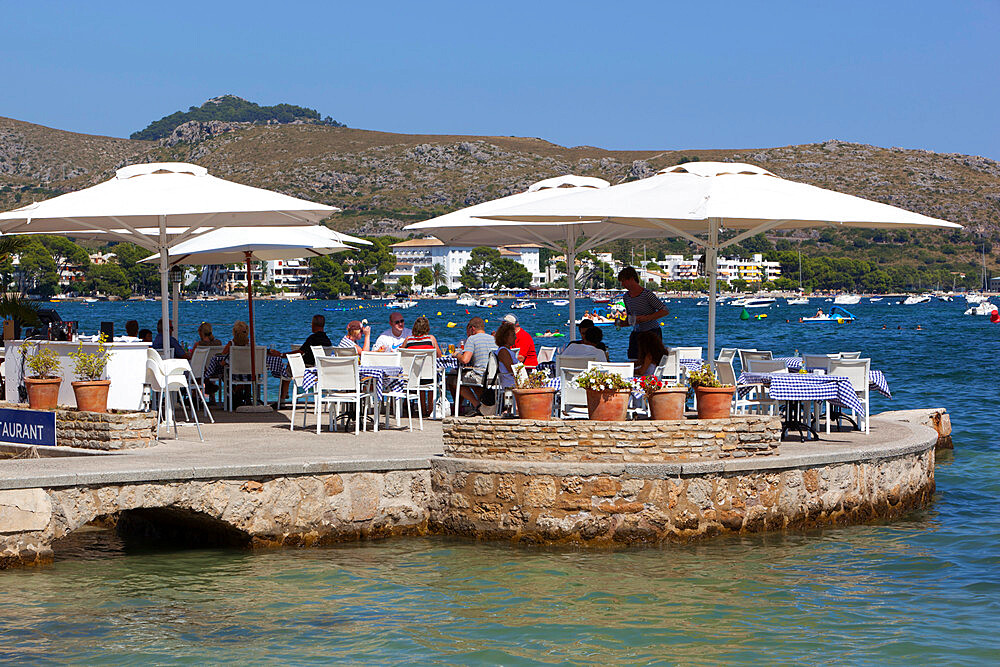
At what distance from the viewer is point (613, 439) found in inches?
372

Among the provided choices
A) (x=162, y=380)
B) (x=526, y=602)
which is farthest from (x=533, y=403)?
(x=162, y=380)

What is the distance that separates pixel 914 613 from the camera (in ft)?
26.9

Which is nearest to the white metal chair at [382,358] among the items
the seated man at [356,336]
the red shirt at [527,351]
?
the seated man at [356,336]

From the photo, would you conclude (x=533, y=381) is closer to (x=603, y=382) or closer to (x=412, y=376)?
(x=603, y=382)

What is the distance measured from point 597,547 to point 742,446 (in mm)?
1531

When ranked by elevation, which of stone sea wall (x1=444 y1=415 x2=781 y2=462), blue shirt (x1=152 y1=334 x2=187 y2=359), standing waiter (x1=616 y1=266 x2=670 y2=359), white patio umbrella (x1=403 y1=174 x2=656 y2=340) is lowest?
stone sea wall (x1=444 y1=415 x2=781 y2=462)

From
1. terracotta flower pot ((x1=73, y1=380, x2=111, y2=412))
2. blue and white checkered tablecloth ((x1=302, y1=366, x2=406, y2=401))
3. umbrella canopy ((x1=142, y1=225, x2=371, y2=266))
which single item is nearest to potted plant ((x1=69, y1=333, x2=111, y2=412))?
terracotta flower pot ((x1=73, y1=380, x2=111, y2=412))

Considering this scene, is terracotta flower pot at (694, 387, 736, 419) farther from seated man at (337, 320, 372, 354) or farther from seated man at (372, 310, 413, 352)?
seated man at (337, 320, 372, 354)

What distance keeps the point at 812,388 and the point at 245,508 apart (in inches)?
220

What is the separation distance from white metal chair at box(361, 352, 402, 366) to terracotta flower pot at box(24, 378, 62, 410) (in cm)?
311

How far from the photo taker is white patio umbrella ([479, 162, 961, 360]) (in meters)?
10.8

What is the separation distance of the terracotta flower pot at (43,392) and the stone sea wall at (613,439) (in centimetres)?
414

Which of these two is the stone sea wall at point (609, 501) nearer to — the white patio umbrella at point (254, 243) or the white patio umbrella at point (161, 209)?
the white patio umbrella at point (161, 209)

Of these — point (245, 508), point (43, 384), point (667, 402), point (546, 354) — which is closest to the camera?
point (245, 508)
